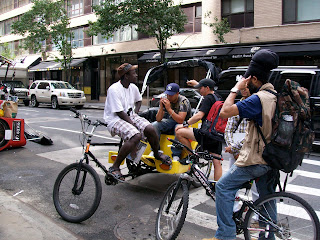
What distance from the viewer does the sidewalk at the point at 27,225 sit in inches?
139

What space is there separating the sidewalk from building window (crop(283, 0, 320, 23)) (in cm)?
1753

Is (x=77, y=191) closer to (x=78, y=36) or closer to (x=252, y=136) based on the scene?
(x=252, y=136)

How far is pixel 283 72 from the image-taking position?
28.6 feet

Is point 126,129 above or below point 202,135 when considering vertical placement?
above

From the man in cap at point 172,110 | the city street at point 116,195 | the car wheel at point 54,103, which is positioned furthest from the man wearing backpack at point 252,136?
the car wheel at point 54,103

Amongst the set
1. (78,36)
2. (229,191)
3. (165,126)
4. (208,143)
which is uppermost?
(78,36)

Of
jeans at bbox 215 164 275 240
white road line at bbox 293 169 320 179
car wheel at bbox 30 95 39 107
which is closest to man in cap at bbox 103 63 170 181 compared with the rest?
jeans at bbox 215 164 275 240

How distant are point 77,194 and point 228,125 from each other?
209cm

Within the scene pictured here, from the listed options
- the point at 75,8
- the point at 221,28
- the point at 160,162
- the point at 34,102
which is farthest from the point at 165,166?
the point at 75,8

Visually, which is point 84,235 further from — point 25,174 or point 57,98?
point 57,98

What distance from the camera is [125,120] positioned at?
478cm

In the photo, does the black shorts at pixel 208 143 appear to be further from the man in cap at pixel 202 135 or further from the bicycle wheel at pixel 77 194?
the bicycle wheel at pixel 77 194

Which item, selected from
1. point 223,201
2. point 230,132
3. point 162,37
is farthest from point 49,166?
point 162,37

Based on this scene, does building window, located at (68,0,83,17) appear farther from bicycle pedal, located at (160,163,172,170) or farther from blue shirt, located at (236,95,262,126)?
blue shirt, located at (236,95,262,126)
